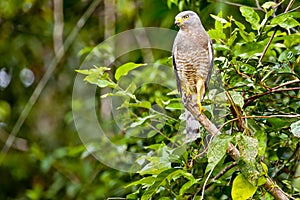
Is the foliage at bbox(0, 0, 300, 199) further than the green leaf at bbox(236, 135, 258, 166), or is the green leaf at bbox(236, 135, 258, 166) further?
the foliage at bbox(0, 0, 300, 199)

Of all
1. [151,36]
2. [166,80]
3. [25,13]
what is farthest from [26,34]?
[166,80]

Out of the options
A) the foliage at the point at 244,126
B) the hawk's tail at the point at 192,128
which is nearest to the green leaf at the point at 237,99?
the foliage at the point at 244,126

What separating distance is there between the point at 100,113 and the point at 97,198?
29 centimetres

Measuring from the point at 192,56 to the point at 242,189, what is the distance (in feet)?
0.63

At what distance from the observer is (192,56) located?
764 millimetres

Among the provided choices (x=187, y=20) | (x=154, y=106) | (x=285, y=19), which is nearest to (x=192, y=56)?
(x=187, y=20)

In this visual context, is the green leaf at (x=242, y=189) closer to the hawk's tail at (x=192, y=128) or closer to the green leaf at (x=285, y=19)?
the hawk's tail at (x=192, y=128)

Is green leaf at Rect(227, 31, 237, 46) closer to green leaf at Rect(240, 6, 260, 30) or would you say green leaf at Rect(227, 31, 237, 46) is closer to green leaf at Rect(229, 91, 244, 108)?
green leaf at Rect(240, 6, 260, 30)

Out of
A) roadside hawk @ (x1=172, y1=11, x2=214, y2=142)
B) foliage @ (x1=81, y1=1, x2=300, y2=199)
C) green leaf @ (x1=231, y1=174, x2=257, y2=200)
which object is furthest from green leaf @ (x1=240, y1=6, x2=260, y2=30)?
green leaf @ (x1=231, y1=174, x2=257, y2=200)

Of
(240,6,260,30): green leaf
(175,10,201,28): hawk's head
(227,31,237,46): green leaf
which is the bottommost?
(227,31,237,46): green leaf

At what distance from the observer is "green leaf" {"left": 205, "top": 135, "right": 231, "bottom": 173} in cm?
73

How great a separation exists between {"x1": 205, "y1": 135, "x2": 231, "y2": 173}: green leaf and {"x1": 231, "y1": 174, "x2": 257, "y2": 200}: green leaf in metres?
0.06

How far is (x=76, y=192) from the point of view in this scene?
214cm

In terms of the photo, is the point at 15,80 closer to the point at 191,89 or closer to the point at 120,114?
the point at 120,114
